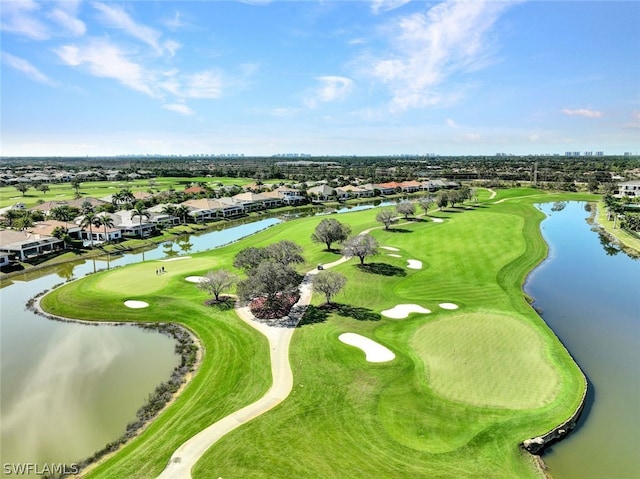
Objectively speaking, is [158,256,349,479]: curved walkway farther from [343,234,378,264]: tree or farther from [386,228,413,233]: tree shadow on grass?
[386,228,413,233]: tree shadow on grass

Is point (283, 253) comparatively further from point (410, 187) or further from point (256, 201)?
point (410, 187)

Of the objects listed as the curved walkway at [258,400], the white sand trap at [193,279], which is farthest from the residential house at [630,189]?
the white sand trap at [193,279]

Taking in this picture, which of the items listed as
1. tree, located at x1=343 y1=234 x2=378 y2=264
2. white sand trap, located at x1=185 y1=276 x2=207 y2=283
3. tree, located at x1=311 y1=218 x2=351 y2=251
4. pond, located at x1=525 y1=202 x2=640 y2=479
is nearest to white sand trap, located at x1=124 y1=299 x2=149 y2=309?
white sand trap, located at x1=185 y1=276 x2=207 y2=283

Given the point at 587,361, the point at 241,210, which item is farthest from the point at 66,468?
the point at 241,210

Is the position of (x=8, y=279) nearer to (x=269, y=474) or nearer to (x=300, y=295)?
(x=300, y=295)

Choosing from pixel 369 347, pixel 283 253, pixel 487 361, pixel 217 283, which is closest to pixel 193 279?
pixel 217 283
